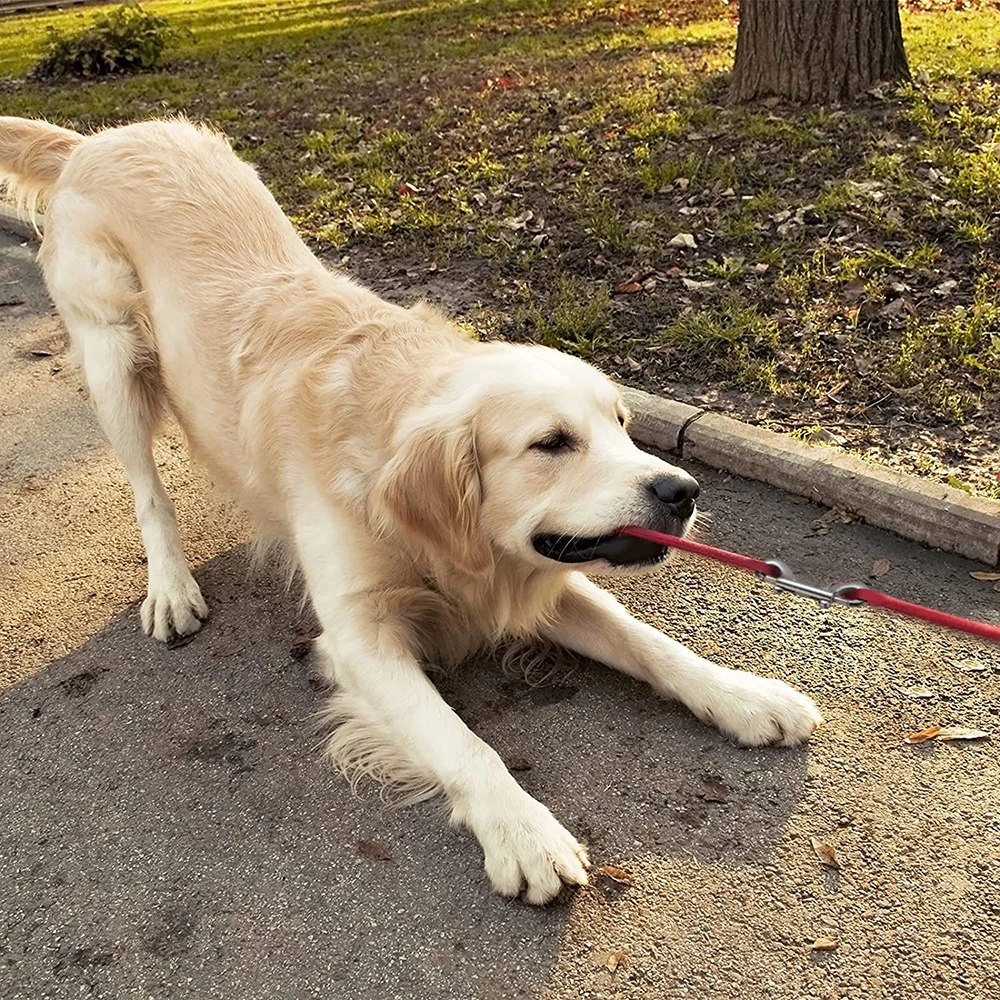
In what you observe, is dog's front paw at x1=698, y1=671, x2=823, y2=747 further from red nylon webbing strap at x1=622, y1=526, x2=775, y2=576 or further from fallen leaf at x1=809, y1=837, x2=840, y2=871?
red nylon webbing strap at x1=622, y1=526, x2=775, y2=576

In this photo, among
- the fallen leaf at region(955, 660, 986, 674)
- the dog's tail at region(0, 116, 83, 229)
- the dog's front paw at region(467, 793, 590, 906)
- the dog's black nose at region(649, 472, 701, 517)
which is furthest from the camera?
the dog's tail at region(0, 116, 83, 229)

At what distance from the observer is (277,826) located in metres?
2.79

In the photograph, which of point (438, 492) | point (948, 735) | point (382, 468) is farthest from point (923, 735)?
point (382, 468)

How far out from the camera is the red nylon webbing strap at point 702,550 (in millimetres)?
2379

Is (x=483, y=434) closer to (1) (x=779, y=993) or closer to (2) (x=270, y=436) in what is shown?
(2) (x=270, y=436)

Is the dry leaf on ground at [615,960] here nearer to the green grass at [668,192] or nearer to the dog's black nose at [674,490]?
the dog's black nose at [674,490]

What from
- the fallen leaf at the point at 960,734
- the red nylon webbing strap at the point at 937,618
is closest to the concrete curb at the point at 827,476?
the fallen leaf at the point at 960,734

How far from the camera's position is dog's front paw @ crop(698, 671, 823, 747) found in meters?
2.88

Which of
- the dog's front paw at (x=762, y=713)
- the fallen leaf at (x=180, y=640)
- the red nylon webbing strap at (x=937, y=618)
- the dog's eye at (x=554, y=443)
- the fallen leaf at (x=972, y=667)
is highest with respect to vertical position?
the dog's eye at (x=554, y=443)

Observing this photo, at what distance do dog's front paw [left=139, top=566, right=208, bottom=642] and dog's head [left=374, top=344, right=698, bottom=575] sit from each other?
110 cm

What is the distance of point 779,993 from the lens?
2.26 meters

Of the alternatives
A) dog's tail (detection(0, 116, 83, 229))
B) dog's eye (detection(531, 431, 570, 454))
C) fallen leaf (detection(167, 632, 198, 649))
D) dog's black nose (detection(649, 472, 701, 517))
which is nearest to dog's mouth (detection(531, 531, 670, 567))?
dog's black nose (detection(649, 472, 701, 517))

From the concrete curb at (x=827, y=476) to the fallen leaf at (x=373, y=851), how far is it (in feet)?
7.21

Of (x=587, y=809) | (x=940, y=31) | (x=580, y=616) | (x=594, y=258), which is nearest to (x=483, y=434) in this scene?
(x=580, y=616)
